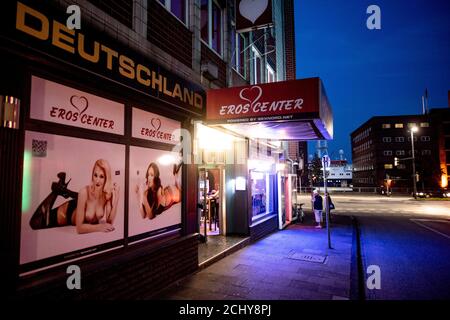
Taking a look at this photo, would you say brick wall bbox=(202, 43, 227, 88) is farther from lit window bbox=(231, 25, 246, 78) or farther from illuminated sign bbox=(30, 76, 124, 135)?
illuminated sign bbox=(30, 76, 124, 135)

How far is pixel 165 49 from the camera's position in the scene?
656cm

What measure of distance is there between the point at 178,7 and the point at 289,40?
65.4 ft

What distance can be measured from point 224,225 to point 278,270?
352 cm

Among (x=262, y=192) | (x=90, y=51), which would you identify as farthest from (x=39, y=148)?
(x=262, y=192)

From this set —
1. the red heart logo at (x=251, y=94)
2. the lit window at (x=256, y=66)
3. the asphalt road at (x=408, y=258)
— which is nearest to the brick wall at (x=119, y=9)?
the red heart logo at (x=251, y=94)

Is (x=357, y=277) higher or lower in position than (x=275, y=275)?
lower

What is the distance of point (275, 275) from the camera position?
6.50 metres

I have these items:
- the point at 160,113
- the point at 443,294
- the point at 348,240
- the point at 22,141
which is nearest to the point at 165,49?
the point at 160,113

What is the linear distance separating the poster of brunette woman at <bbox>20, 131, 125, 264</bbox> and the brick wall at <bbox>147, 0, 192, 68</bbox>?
2830 millimetres

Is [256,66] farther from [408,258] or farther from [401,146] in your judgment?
[401,146]

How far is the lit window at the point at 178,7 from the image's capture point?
274 inches

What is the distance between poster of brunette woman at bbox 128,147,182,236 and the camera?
5.32m

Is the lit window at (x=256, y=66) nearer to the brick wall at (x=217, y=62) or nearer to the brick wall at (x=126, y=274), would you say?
the brick wall at (x=217, y=62)

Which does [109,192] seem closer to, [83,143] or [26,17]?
[83,143]
